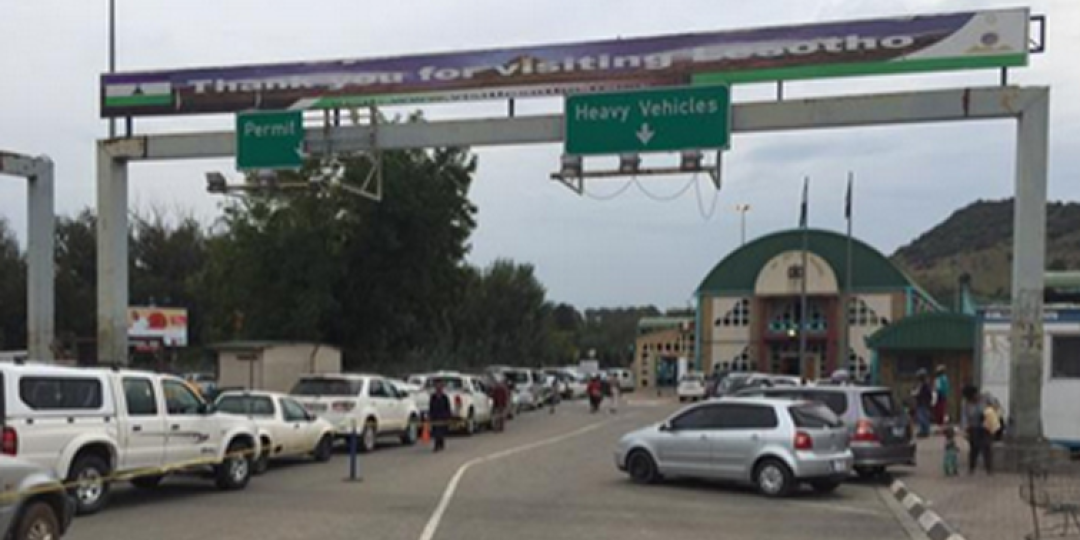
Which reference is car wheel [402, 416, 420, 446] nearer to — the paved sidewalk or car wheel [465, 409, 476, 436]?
car wheel [465, 409, 476, 436]

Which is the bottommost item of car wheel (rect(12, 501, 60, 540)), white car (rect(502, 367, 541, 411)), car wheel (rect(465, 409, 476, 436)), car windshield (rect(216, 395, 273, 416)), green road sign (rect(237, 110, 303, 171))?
white car (rect(502, 367, 541, 411))

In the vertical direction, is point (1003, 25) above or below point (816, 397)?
above

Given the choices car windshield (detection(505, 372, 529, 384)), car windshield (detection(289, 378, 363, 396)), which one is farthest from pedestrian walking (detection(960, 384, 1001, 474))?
car windshield (detection(505, 372, 529, 384))

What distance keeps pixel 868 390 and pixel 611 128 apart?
6545 millimetres

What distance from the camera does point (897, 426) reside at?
19422mm

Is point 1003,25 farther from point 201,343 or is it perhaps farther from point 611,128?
point 201,343

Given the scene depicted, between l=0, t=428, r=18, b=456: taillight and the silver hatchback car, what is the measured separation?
9364 mm

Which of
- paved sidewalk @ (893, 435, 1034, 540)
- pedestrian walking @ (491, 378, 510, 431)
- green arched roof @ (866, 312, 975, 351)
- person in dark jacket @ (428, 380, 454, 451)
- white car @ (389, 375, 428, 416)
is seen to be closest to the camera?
paved sidewalk @ (893, 435, 1034, 540)

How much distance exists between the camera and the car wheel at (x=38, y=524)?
951cm

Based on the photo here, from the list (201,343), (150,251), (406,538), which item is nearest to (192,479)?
(406,538)

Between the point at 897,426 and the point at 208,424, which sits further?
the point at 897,426

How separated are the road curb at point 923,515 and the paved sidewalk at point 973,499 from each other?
0.09m

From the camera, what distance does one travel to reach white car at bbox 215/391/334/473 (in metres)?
20.4

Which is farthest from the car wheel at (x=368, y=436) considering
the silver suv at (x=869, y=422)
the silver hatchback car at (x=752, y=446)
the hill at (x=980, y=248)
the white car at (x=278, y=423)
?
the hill at (x=980, y=248)
